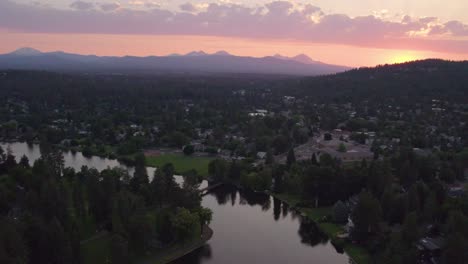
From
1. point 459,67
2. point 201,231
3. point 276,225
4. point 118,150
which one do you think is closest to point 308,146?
point 118,150

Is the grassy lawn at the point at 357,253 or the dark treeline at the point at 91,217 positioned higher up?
the dark treeline at the point at 91,217

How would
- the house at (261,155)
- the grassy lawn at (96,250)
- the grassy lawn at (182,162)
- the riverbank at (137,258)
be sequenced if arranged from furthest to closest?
the house at (261,155) < the grassy lawn at (182,162) < the riverbank at (137,258) < the grassy lawn at (96,250)

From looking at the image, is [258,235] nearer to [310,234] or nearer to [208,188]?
[310,234]

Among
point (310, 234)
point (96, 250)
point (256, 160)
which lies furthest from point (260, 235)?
point (256, 160)

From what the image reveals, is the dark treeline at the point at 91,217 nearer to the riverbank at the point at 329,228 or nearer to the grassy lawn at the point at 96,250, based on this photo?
the grassy lawn at the point at 96,250

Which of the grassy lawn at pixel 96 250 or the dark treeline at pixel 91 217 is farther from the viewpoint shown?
the grassy lawn at pixel 96 250

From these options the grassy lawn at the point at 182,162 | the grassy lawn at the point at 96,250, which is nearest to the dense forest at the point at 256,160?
the grassy lawn at the point at 96,250
